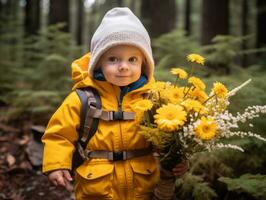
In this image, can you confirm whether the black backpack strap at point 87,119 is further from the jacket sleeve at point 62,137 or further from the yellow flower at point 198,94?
the yellow flower at point 198,94

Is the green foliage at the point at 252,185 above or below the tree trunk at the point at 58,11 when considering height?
below

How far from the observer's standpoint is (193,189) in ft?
10.5

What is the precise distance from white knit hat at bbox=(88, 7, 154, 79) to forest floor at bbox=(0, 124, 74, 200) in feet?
6.86

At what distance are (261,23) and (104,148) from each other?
32.1 ft

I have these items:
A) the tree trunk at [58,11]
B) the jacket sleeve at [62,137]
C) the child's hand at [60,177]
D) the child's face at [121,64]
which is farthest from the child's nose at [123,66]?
the tree trunk at [58,11]

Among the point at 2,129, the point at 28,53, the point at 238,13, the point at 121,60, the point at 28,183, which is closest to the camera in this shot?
the point at 121,60

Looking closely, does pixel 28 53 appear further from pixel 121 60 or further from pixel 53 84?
pixel 121 60

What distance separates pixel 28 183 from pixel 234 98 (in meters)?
2.66

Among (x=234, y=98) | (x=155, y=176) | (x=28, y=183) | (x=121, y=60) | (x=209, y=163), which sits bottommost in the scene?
(x=28, y=183)

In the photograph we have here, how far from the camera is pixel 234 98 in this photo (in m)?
3.76

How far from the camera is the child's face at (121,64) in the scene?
8.38 ft

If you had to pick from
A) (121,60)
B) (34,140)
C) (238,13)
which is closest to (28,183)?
(34,140)

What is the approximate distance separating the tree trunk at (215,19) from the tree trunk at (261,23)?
3.09 metres

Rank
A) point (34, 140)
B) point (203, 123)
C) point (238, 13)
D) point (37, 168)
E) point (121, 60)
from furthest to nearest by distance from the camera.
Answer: point (238, 13) < point (34, 140) < point (37, 168) < point (121, 60) < point (203, 123)
